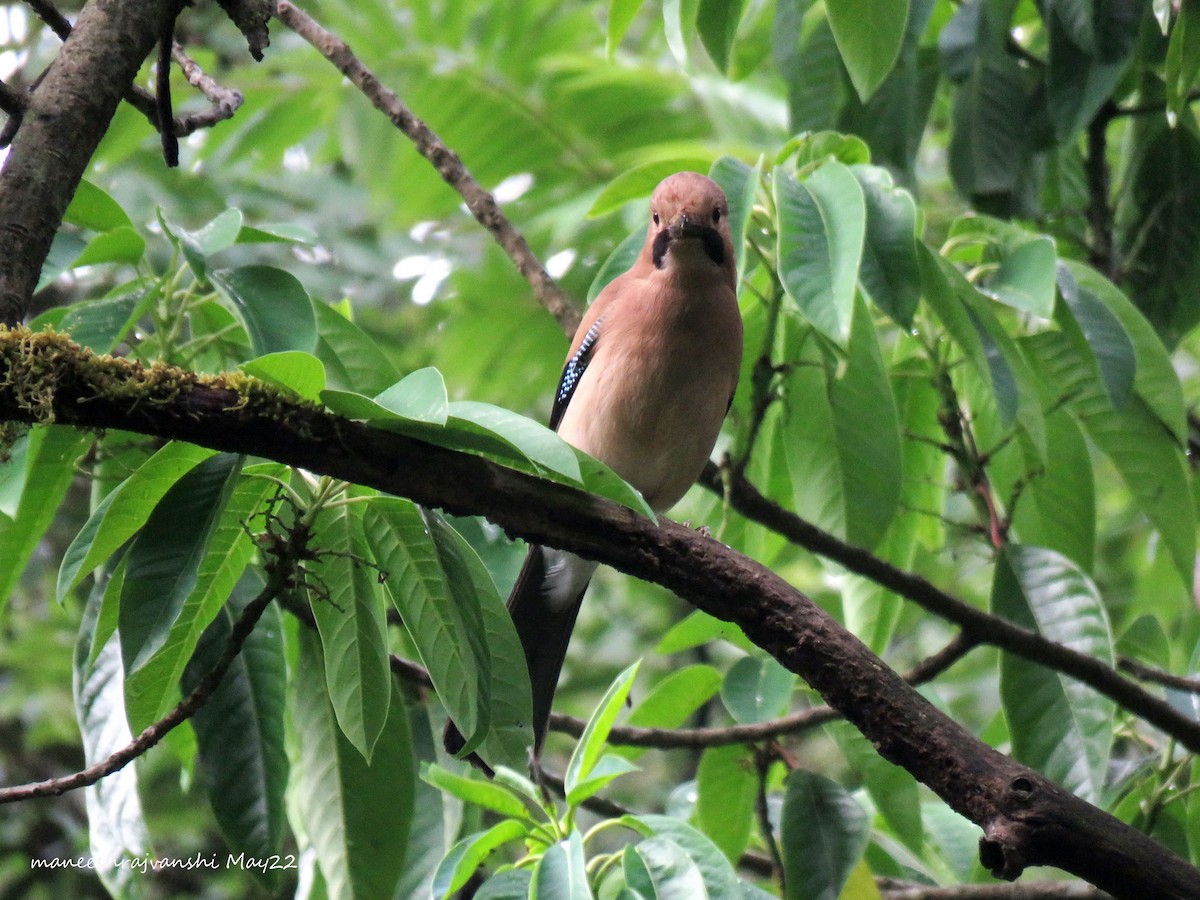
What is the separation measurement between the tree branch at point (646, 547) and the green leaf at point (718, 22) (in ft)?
5.30

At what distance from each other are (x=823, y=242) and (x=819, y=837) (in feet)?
4.97

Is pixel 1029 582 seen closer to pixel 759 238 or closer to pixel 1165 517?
pixel 1165 517

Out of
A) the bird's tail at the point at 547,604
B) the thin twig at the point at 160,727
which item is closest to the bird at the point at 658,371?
the bird's tail at the point at 547,604

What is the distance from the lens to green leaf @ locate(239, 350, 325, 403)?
199 cm

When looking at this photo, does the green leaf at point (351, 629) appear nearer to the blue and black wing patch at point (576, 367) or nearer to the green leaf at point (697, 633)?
the green leaf at point (697, 633)

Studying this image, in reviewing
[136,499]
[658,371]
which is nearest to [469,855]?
[136,499]

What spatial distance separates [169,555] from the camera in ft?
7.16

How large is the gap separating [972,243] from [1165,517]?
3.17 feet

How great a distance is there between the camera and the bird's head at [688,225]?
154 inches

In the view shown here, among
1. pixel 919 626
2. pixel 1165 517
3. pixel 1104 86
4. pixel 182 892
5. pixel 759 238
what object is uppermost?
pixel 1104 86

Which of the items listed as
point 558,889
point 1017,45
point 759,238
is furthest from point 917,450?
point 558,889

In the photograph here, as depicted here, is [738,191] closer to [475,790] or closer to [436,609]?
[436,609]

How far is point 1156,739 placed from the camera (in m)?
4.26

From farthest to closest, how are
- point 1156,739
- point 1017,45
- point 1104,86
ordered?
point 1017,45 → point 1156,739 → point 1104,86
